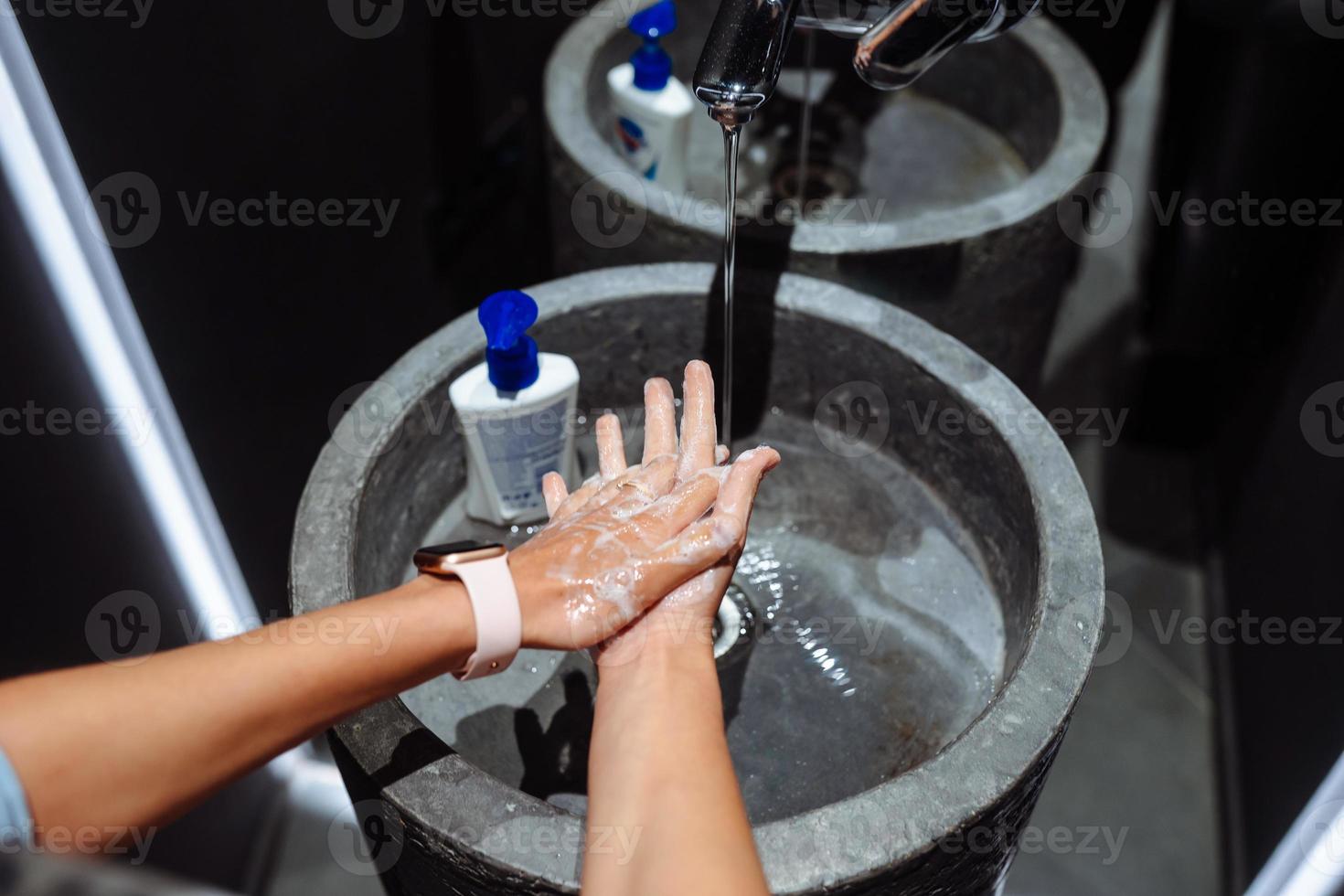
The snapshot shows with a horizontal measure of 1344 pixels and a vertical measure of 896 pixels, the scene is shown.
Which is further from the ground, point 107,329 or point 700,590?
point 107,329

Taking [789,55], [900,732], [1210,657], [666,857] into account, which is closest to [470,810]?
[666,857]

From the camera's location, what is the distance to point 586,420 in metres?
0.96

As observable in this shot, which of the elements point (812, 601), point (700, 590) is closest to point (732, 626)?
point (812, 601)

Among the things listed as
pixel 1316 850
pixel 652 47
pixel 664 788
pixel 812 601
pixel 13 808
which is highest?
pixel 652 47

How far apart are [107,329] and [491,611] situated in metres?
0.47

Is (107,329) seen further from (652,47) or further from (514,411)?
(652,47)

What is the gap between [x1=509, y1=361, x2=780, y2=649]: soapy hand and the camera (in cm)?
65

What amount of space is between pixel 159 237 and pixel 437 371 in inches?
10.6

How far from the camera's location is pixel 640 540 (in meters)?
0.67

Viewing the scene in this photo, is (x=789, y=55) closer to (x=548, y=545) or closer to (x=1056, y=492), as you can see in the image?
(x=1056, y=492)

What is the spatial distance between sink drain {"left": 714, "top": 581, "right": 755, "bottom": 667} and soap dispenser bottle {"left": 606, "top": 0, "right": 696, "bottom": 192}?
1.47ft

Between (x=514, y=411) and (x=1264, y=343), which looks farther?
(x=1264, y=343)

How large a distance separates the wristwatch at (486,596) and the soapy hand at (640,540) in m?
0.01

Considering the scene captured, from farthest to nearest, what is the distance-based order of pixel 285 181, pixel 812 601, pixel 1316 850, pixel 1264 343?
pixel 1264 343 → pixel 1316 850 → pixel 285 181 → pixel 812 601
